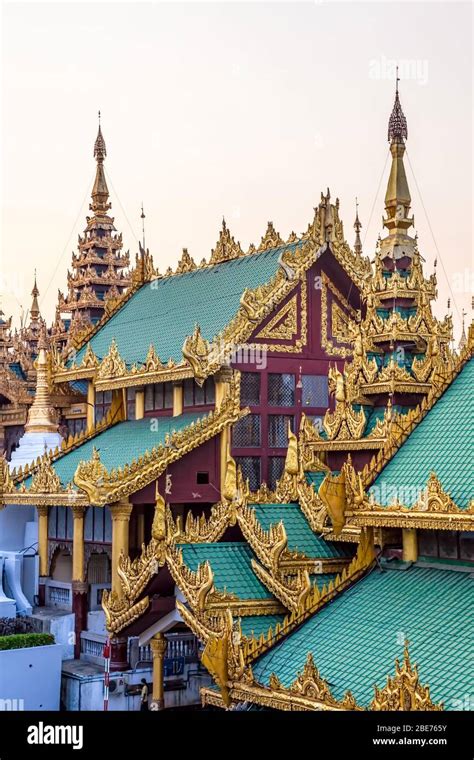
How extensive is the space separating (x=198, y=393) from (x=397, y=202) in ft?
34.6

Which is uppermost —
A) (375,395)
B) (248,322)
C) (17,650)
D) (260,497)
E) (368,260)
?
(368,260)

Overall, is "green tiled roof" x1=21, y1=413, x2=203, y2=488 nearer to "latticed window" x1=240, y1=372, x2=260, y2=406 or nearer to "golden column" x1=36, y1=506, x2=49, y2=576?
"golden column" x1=36, y1=506, x2=49, y2=576

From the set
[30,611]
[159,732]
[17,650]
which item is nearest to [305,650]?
[159,732]

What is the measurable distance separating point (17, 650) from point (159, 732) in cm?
1198

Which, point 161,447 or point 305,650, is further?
point 161,447

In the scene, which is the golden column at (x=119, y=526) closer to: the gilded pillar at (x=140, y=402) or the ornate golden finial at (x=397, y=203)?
the gilded pillar at (x=140, y=402)

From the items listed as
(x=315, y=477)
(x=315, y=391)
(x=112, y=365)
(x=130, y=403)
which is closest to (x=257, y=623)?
(x=315, y=477)

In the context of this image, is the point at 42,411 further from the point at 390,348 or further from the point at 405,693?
the point at 405,693

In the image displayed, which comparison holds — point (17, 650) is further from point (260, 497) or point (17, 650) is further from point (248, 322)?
point (248, 322)

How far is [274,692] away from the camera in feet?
51.3

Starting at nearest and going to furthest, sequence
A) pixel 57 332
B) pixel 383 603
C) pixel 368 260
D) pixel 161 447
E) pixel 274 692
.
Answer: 1. pixel 274 692
2. pixel 383 603
3. pixel 161 447
4. pixel 368 260
5. pixel 57 332

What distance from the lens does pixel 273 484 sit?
2973 centimetres

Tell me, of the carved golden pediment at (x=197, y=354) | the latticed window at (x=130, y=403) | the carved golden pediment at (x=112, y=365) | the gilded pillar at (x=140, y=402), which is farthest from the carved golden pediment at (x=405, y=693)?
the latticed window at (x=130, y=403)

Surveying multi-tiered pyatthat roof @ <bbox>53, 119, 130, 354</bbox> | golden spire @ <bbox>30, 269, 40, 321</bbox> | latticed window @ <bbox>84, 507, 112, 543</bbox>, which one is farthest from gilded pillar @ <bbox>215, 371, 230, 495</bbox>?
golden spire @ <bbox>30, 269, 40, 321</bbox>
